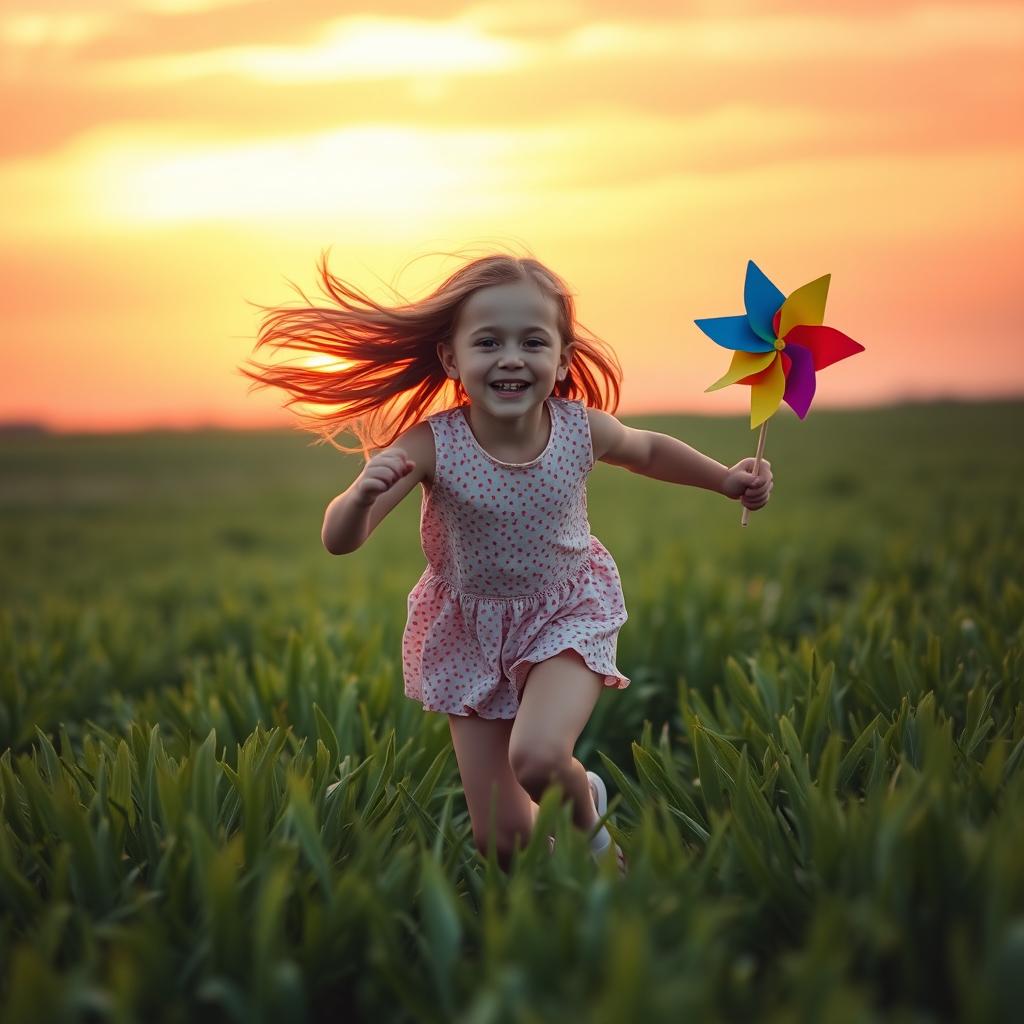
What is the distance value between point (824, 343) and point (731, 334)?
0.25 metres

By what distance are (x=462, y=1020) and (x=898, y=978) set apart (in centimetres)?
76

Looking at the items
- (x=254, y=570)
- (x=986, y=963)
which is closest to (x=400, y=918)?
(x=986, y=963)

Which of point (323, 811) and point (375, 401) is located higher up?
point (375, 401)

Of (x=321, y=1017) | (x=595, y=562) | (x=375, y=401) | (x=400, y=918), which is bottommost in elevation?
(x=321, y=1017)

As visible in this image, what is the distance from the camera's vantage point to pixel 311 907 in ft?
7.02

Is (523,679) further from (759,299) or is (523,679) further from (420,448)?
(759,299)

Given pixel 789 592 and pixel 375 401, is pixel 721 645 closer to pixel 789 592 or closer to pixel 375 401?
pixel 789 592

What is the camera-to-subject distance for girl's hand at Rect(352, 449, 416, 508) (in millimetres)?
2812

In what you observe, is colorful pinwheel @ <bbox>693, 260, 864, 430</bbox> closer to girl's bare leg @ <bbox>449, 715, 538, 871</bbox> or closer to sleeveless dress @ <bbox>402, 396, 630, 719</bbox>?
sleeveless dress @ <bbox>402, 396, 630, 719</bbox>

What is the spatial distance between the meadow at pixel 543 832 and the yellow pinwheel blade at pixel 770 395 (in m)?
0.73

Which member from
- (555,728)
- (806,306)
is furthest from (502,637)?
(806,306)

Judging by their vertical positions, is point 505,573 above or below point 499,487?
below

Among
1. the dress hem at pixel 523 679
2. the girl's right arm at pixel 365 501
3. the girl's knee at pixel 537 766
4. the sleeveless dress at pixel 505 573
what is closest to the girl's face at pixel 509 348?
the sleeveless dress at pixel 505 573

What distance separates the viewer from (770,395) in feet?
10.5
